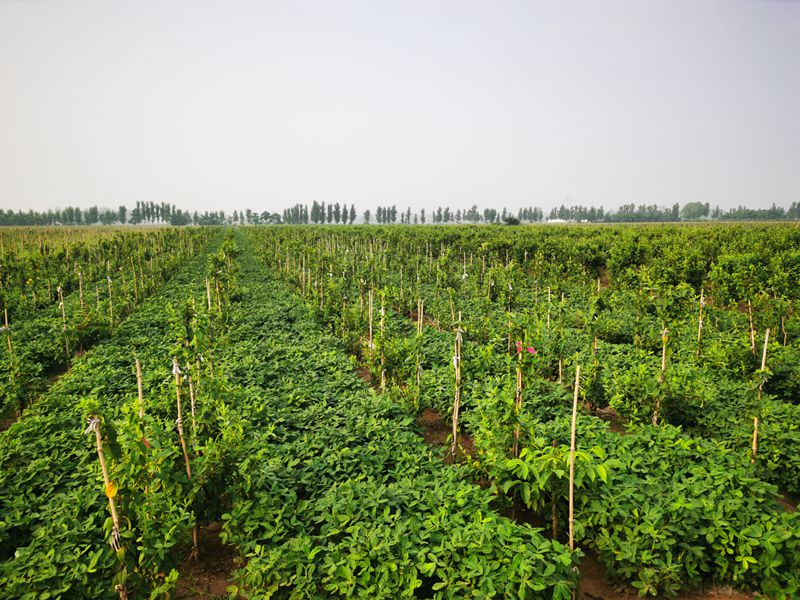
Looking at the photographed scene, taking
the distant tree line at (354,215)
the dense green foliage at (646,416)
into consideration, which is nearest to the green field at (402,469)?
the dense green foliage at (646,416)

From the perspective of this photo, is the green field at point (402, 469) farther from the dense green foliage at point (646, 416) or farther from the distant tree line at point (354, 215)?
the distant tree line at point (354, 215)

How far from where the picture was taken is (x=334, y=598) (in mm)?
3418

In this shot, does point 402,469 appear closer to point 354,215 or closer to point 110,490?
point 110,490

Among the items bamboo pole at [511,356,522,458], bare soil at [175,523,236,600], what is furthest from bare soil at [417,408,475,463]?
bare soil at [175,523,236,600]

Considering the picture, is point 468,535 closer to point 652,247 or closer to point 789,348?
point 789,348

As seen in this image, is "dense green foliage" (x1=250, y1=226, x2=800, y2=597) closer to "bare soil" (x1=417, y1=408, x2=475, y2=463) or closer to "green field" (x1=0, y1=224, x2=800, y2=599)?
"green field" (x1=0, y1=224, x2=800, y2=599)

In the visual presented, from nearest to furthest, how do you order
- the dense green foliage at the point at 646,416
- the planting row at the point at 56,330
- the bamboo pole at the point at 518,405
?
the dense green foliage at the point at 646,416 → the bamboo pole at the point at 518,405 → the planting row at the point at 56,330

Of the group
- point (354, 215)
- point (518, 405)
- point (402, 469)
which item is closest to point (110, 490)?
point (402, 469)

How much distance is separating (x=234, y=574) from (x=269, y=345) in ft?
22.6

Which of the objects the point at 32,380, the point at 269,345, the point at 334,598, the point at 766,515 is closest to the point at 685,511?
the point at 766,515

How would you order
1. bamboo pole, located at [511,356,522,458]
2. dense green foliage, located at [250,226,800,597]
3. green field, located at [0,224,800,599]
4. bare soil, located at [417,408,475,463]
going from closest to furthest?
green field, located at [0,224,800,599], dense green foliage, located at [250,226,800,597], bamboo pole, located at [511,356,522,458], bare soil, located at [417,408,475,463]

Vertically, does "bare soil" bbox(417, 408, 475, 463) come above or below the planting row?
below

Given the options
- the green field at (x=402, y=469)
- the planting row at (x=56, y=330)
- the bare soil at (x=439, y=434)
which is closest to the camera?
the green field at (x=402, y=469)

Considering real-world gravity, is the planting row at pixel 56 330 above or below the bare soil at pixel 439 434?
above
